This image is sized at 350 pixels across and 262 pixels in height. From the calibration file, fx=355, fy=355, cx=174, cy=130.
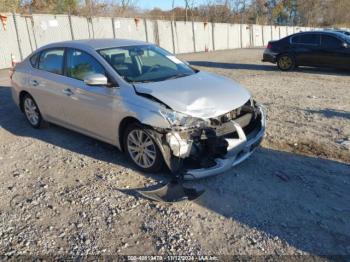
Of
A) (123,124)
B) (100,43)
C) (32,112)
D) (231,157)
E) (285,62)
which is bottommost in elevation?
(285,62)

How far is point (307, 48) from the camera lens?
13.6 meters

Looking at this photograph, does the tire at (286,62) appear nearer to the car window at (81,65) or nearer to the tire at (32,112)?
the tire at (32,112)

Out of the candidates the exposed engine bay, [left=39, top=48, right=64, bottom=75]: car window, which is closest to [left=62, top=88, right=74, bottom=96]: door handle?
[left=39, top=48, right=64, bottom=75]: car window

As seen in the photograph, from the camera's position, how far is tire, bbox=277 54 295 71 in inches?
552

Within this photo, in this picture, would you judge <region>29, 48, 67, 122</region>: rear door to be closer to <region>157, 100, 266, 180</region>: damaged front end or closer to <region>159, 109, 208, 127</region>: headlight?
<region>159, 109, 208, 127</region>: headlight

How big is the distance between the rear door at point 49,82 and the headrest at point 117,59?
919 mm

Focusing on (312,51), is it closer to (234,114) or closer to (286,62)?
(286,62)

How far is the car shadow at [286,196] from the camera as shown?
325cm

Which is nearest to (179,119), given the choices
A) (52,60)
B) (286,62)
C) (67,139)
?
(67,139)

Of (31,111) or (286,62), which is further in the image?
(286,62)

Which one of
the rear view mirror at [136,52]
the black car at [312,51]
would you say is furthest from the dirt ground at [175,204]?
the black car at [312,51]

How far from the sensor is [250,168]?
4551 millimetres

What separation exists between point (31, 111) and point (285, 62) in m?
10.7

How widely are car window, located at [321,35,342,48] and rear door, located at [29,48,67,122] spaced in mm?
10728
